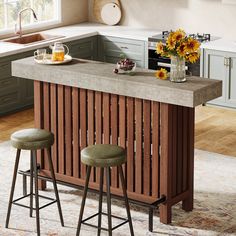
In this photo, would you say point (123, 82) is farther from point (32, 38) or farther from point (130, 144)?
point (32, 38)

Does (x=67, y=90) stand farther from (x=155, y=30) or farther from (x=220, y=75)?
(x=155, y=30)

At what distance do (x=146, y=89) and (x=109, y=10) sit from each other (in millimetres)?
4957

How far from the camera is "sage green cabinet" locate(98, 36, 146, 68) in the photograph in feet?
31.2

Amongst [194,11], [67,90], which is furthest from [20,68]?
[194,11]

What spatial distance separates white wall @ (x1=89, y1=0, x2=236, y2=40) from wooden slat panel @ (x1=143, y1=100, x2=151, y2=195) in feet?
12.9

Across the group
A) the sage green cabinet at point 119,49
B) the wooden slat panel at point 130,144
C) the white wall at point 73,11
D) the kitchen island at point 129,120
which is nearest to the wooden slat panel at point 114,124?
the kitchen island at point 129,120

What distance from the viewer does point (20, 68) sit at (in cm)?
630

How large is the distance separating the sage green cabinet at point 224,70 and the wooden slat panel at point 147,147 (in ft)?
10.7

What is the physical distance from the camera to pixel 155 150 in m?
5.74

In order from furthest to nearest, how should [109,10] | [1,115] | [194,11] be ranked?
[109,10], [194,11], [1,115]

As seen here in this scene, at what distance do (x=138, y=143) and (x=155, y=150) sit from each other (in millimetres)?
170

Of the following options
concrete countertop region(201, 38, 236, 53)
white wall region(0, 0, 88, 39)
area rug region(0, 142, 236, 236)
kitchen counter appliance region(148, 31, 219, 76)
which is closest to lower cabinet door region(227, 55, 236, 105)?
concrete countertop region(201, 38, 236, 53)

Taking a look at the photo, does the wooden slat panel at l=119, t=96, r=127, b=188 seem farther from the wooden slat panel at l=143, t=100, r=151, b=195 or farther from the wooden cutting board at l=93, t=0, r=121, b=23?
the wooden cutting board at l=93, t=0, r=121, b=23

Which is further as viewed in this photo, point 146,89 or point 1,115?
point 1,115
